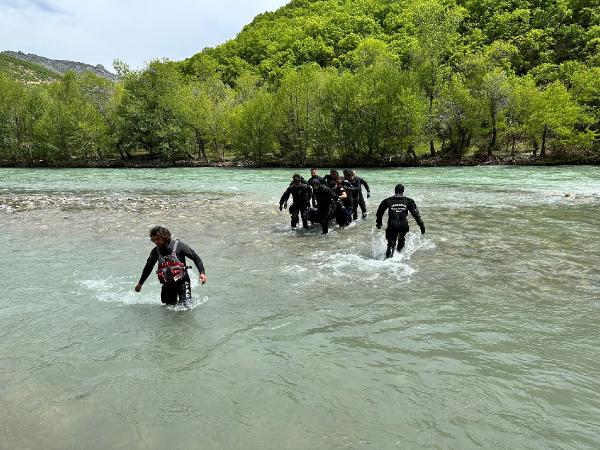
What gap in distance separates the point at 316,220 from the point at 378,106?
3665 centimetres

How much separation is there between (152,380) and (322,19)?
113550 millimetres

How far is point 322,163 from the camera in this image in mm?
52312

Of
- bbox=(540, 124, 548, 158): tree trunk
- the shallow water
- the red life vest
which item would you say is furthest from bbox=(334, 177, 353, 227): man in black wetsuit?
bbox=(540, 124, 548, 158): tree trunk

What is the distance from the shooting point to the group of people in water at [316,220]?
305 inches

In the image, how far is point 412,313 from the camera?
25.7ft

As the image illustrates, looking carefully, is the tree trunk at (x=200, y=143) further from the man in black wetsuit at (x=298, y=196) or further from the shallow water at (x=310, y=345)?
the shallow water at (x=310, y=345)

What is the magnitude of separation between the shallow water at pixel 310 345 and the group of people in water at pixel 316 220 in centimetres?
54

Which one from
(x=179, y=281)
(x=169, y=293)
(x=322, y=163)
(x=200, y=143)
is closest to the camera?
(x=179, y=281)

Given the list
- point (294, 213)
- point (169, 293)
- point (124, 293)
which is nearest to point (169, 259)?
point (169, 293)

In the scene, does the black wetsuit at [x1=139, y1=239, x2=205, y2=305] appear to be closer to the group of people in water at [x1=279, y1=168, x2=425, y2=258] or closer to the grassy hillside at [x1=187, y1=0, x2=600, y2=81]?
the group of people in water at [x1=279, y1=168, x2=425, y2=258]

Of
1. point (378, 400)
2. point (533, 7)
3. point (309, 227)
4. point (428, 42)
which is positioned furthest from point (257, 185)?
point (533, 7)

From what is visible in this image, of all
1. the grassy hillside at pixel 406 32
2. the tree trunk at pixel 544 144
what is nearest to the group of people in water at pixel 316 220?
the tree trunk at pixel 544 144

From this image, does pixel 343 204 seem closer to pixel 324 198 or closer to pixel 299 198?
pixel 324 198

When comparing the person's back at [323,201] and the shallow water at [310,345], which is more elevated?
the person's back at [323,201]
